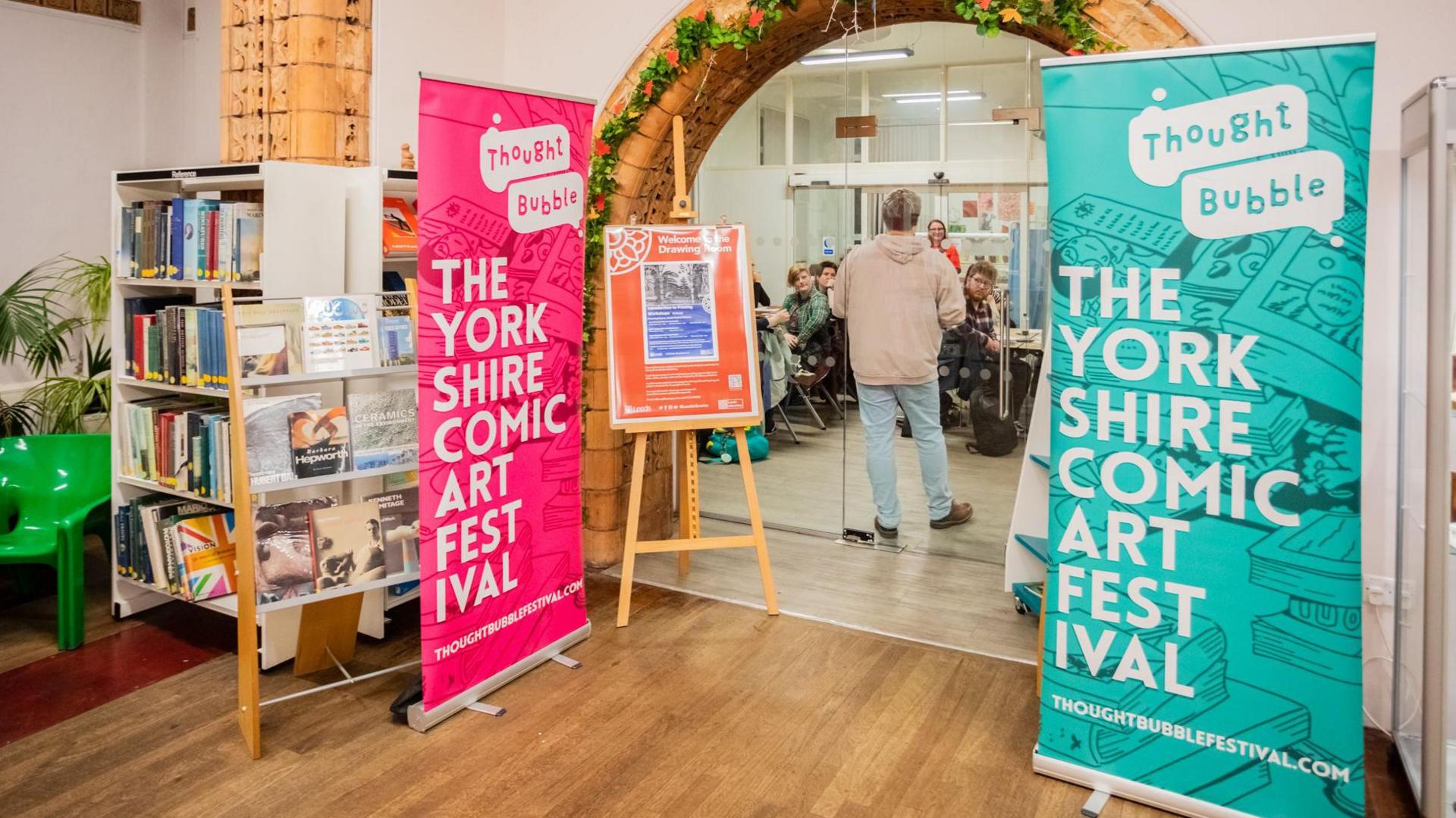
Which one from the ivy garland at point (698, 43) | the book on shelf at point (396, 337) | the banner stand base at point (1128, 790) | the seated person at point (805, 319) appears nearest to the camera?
the banner stand base at point (1128, 790)

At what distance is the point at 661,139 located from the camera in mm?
4566

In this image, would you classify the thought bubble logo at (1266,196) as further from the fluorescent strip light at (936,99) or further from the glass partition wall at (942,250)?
the fluorescent strip light at (936,99)

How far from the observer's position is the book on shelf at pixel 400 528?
327 cm

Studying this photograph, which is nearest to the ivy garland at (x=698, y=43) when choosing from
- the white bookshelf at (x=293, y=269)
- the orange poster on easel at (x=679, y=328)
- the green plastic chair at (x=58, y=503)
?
the orange poster on easel at (x=679, y=328)

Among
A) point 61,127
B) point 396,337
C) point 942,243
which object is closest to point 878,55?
point 942,243

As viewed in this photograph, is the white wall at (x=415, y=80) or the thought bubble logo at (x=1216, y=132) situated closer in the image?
the thought bubble logo at (x=1216, y=132)

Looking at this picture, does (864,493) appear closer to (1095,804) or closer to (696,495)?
(696,495)

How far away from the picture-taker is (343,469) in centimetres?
323

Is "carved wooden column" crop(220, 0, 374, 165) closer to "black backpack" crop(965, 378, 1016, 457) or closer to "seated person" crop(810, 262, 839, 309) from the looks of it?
"seated person" crop(810, 262, 839, 309)

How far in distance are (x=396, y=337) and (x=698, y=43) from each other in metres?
1.83

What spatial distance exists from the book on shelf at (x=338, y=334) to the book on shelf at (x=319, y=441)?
144mm

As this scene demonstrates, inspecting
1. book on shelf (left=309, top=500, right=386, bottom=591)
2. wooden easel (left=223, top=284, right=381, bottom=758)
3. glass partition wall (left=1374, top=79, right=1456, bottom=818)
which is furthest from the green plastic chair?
glass partition wall (left=1374, top=79, right=1456, bottom=818)

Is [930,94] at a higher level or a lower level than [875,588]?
higher

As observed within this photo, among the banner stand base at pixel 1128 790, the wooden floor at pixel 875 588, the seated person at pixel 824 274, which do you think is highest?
the seated person at pixel 824 274
